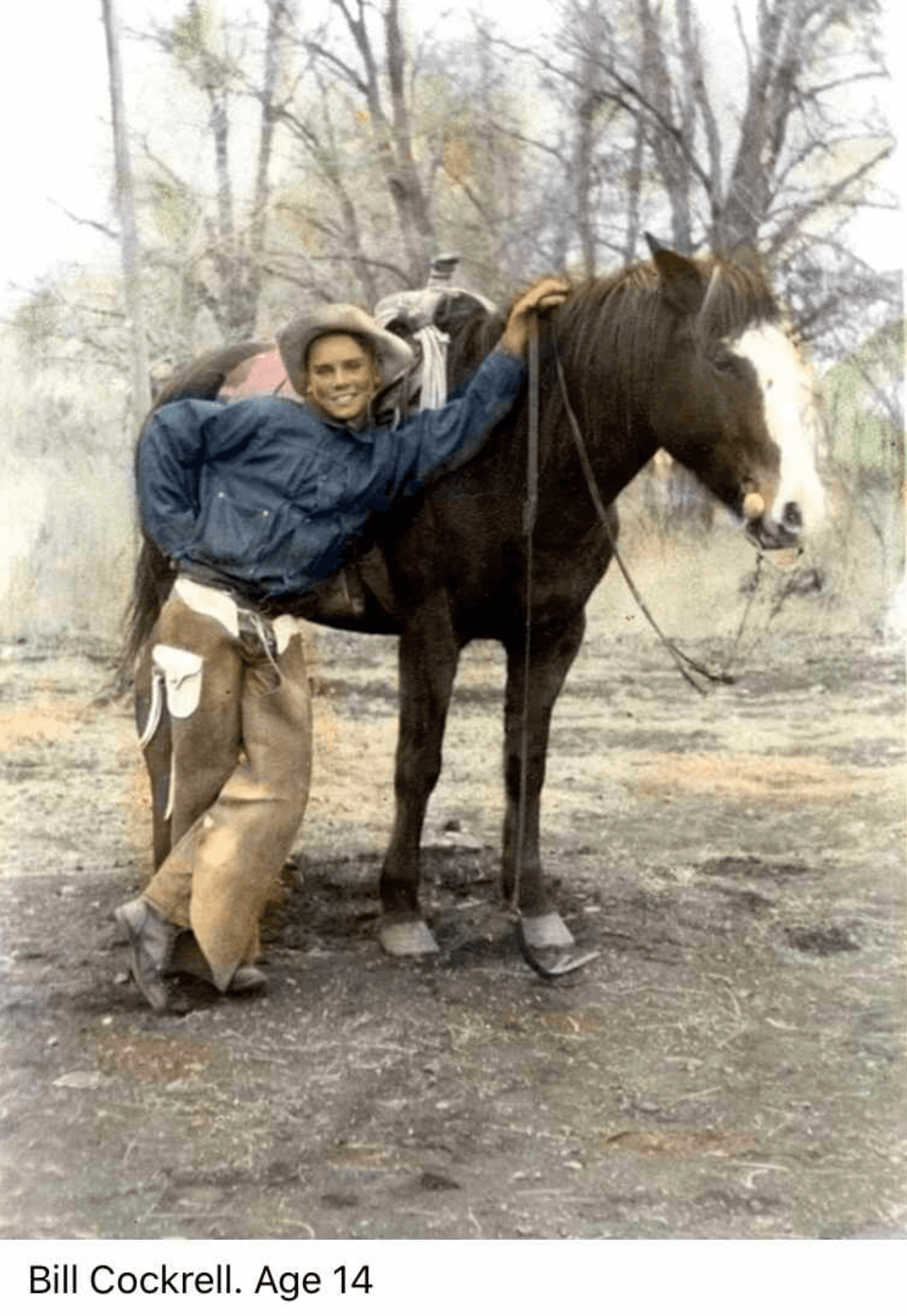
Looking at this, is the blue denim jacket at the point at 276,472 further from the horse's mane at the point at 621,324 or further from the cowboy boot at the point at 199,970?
the cowboy boot at the point at 199,970

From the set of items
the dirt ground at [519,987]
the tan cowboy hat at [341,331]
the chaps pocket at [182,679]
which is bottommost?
the dirt ground at [519,987]

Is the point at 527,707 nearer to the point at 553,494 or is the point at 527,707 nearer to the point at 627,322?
the point at 553,494

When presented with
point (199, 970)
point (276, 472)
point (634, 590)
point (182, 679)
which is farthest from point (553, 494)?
point (199, 970)

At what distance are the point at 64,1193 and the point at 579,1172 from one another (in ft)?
3.31

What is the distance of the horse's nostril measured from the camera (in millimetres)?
3174

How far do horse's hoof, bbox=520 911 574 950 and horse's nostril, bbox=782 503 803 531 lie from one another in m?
1.16

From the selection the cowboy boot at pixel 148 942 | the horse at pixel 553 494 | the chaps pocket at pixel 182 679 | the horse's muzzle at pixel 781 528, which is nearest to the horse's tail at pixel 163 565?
the horse at pixel 553 494

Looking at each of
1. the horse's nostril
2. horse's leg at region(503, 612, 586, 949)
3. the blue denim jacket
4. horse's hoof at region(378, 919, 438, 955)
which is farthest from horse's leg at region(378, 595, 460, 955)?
the horse's nostril

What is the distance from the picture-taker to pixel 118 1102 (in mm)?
3191

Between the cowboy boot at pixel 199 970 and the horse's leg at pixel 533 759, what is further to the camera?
the horse's leg at pixel 533 759

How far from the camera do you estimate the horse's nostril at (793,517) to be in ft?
10.4

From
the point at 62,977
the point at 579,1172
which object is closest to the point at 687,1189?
the point at 579,1172

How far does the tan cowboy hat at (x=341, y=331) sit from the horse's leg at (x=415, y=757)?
548mm
